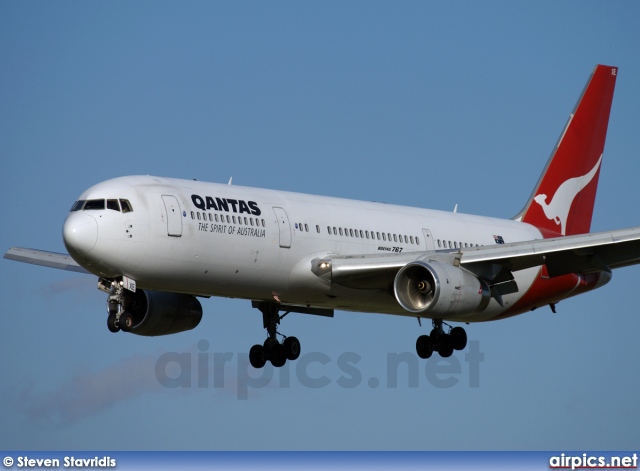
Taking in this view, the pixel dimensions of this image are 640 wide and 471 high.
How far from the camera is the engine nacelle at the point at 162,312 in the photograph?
164 feet

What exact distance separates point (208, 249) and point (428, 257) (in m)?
7.35

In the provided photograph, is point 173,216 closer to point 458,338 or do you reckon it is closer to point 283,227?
point 283,227

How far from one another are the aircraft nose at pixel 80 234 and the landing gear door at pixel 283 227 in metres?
6.20

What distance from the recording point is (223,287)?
149 feet

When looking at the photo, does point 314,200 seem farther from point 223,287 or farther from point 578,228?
point 578,228

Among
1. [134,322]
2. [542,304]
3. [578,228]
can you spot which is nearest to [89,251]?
[134,322]

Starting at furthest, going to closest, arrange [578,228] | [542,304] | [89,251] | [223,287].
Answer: [578,228]
[542,304]
[223,287]
[89,251]

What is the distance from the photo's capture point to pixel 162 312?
5038cm

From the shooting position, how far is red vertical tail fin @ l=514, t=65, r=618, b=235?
5884 centimetres

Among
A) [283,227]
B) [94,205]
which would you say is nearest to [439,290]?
[283,227]

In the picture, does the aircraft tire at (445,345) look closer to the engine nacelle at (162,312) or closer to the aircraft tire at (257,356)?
the aircraft tire at (257,356)

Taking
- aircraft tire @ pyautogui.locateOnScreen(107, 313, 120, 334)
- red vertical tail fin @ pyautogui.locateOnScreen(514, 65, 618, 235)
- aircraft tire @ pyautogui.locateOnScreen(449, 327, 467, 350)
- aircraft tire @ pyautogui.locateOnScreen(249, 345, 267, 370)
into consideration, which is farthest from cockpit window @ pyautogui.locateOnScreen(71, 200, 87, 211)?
red vertical tail fin @ pyautogui.locateOnScreen(514, 65, 618, 235)

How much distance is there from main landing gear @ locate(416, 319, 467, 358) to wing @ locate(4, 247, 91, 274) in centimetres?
1242

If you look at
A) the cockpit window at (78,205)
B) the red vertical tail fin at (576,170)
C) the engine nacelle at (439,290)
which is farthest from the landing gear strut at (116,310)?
the red vertical tail fin at (576,170)
